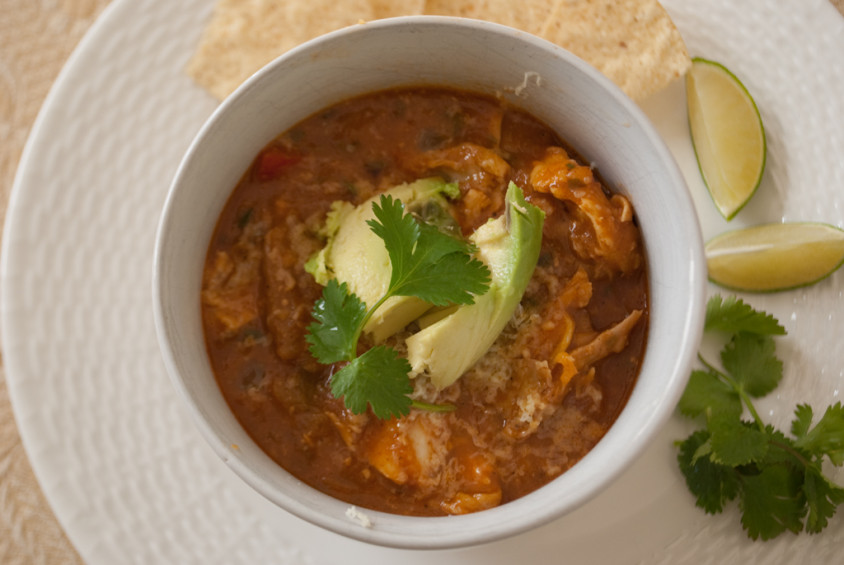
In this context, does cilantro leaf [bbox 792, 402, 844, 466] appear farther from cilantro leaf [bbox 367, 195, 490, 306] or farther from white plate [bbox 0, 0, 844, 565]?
cilantro leaf [bbox 367, 195, 490, 306]

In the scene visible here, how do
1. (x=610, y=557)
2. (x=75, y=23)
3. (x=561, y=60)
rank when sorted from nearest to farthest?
(x=561, y=60), (x=610, y=557), (x=75, y=23)

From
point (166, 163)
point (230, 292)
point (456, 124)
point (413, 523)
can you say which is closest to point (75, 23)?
point (166, 163)

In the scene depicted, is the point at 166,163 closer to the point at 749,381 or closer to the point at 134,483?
the point at 134,483

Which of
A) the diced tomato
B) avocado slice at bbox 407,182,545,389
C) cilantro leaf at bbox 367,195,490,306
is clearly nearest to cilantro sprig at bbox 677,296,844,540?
avocado slice at bbox 407,182,545,389

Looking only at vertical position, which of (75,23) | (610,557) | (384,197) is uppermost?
(75,23)

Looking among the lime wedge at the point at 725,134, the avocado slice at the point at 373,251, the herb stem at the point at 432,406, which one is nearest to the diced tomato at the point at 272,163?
the avocado slice at the point at 373,251

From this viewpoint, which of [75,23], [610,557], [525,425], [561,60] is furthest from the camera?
[75,23]

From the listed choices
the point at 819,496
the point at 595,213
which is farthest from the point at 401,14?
the point at 819,496
